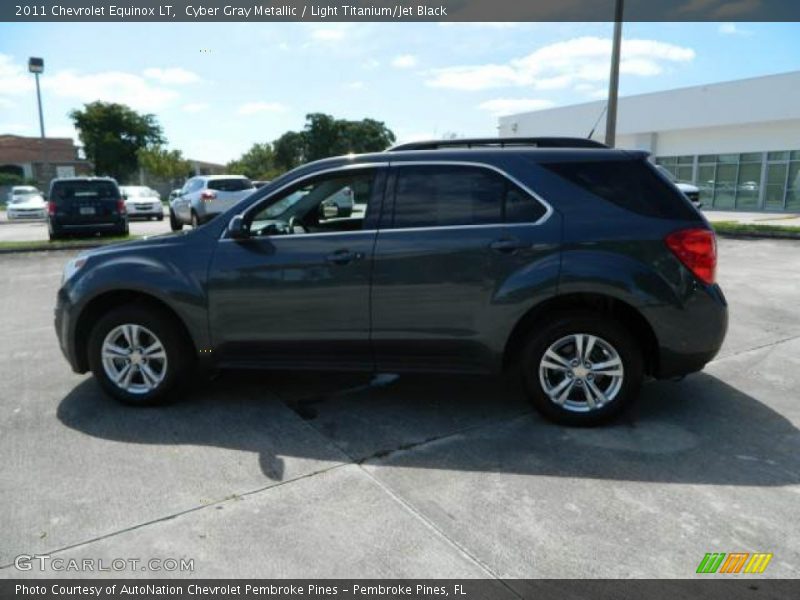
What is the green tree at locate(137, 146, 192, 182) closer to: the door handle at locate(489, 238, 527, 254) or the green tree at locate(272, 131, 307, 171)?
the green tree at locate(272, 131, 307, 171)

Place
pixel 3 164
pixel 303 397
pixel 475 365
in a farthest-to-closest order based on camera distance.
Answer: pixel 3 164
pixel 303 397
pixel 475 365

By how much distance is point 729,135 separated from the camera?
3131 cm

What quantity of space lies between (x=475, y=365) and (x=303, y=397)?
141 cm

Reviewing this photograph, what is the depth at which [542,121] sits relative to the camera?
4250cm

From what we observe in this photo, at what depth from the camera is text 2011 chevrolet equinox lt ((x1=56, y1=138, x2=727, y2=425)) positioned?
393cm

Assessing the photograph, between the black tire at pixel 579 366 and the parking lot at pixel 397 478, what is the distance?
134mm

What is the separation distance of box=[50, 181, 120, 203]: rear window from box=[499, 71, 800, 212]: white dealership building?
64.2 feet

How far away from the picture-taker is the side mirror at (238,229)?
13.8 feet

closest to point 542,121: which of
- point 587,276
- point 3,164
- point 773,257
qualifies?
point 773,257

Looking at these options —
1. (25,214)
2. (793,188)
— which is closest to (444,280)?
(25,214)

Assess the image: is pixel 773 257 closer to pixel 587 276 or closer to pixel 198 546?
pixel 587 276

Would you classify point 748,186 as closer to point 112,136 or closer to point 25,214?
point 25,214

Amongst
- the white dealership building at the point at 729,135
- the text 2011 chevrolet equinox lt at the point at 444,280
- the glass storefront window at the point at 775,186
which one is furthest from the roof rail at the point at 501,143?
the glass storefront window at the point at 775,186

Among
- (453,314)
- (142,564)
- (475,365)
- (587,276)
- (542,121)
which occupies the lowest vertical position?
(142,564)
